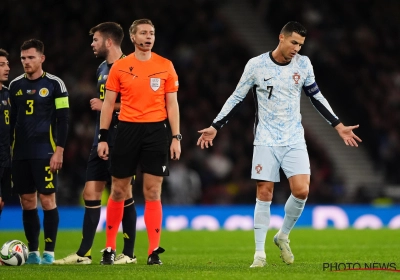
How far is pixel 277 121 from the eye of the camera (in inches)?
325

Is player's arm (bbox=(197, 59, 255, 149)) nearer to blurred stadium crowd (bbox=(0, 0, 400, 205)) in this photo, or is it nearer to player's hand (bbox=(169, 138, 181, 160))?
player's hand (bbox=(169, 138, 181, 160))

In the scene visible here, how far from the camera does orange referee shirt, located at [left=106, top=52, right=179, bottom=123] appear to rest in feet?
27.6

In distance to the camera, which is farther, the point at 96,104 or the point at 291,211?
the point at 96,104

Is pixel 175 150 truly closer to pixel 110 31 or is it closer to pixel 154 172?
pixel 154 172

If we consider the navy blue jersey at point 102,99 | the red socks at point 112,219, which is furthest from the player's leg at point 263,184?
the navy blue jersey at point 102,99

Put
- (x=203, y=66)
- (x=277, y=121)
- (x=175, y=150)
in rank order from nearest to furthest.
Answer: (x=277, y=121) < (x=175, y=150) < (x=203, y=66)

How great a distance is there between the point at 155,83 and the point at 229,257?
265cm

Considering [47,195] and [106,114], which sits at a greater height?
[106,114]

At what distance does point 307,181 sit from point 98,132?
7.53 feet

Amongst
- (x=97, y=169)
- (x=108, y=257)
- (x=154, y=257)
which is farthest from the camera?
(x=97, y=169)

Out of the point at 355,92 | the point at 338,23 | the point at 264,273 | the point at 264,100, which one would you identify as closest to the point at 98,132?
the point at 264,100

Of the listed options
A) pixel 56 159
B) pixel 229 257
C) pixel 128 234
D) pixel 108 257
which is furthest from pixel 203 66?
pixel 108 257

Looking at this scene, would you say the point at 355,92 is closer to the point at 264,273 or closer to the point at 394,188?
the point at 394,188

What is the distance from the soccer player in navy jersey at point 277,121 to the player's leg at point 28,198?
86.4 inches
